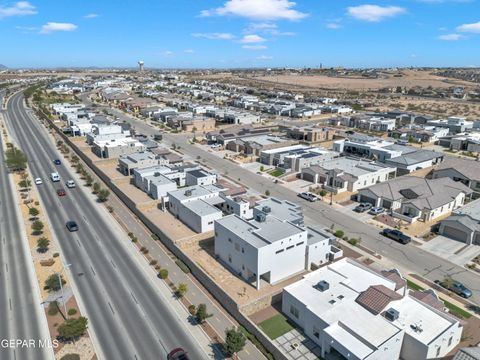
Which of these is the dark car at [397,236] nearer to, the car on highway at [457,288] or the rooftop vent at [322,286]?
the car on highway at [457,288]

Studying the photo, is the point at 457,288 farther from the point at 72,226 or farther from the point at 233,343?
the point at 72,226

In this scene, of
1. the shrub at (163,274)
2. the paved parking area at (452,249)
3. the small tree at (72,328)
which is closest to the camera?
the small tree at (72,328)

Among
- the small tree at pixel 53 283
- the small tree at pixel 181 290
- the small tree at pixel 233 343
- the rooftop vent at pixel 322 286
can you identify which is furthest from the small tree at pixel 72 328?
the rooftop vent at pixel 322 286

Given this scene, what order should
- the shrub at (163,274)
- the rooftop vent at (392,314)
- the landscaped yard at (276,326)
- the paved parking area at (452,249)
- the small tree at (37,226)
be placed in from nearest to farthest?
the rooftop vent at (392,314) → the landscaped yard at (276,326) → the shrub at (163,274) → the paved parking area at (452,249) → the small tree at (37,226)

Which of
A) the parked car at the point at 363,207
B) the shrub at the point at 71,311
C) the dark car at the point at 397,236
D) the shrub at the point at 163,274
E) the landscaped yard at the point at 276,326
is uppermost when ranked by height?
the parked car at the point at 363,207

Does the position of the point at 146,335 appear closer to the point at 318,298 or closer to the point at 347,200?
the point at 318,298

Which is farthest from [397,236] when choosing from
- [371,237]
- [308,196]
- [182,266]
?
[182,266]
